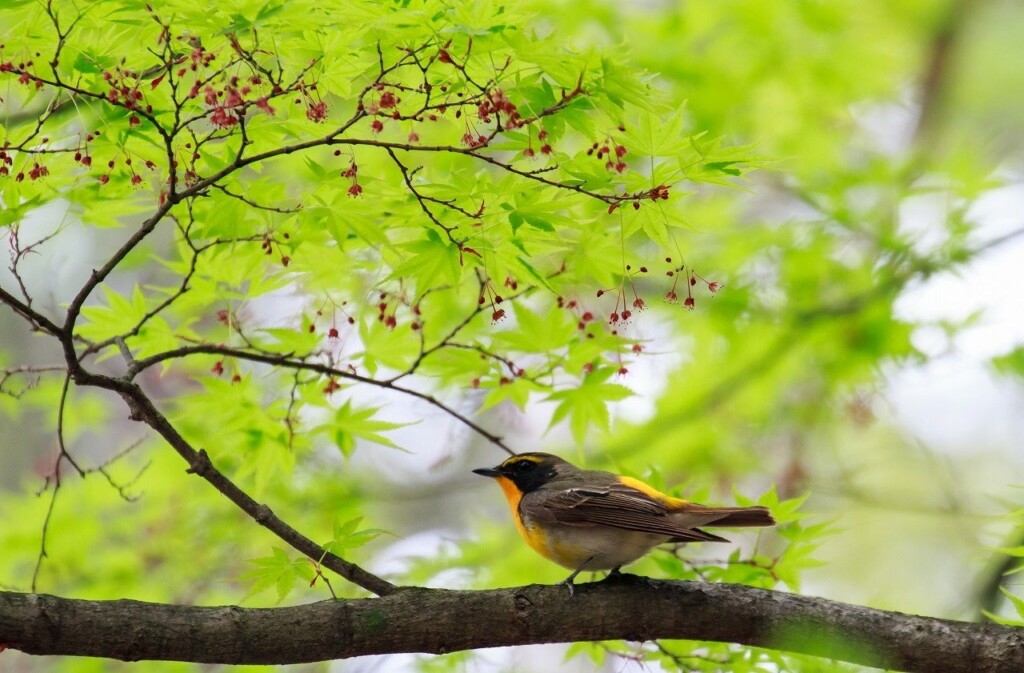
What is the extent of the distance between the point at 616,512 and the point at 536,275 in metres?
1.51

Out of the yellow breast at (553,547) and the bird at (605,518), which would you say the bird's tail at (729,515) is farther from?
the yellow breast at (553,547)

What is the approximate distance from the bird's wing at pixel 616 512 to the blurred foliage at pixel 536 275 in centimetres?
14

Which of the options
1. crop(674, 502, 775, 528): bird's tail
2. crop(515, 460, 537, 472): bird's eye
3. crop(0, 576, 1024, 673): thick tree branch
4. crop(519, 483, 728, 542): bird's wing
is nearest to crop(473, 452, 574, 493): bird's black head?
crop(515, 460, 537, 472): bird's eye

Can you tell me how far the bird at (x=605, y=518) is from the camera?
157 inches

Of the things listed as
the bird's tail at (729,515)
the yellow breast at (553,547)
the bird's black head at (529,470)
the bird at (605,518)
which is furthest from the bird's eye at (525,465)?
the bird's tail at (729,515)

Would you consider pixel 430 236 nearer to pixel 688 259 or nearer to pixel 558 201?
pixel 558 201

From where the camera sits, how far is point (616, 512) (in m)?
4.16

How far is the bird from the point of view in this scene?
398 centimetres

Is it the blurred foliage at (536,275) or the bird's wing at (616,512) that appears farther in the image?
the bird's wing at (616,512)

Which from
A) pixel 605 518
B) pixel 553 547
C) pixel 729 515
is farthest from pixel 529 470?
pixel 729 515

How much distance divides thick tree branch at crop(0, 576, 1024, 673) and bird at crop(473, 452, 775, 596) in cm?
22

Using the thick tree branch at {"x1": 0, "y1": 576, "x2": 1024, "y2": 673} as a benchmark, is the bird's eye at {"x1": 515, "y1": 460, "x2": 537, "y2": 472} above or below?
above

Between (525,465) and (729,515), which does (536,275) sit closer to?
(729,515)

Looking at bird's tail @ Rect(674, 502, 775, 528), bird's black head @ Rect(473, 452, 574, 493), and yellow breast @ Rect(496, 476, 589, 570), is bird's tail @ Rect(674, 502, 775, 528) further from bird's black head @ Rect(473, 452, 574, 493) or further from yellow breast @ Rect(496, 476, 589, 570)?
bird's black head @ Rect(473, 452, 574, 493)
